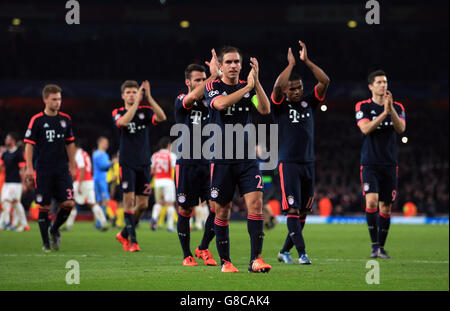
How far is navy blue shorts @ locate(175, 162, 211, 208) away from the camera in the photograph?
9.77 metres

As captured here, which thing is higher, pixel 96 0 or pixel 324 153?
pixel 96 0

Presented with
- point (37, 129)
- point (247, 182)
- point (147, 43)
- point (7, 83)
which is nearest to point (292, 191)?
point (247, 182)

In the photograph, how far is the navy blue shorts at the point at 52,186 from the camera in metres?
12.0

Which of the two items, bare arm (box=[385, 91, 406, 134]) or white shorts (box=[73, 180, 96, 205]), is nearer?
bare arm (box=[385, 91, 406, 134])

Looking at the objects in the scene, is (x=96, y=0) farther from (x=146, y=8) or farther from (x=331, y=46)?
(x=331, y=46)

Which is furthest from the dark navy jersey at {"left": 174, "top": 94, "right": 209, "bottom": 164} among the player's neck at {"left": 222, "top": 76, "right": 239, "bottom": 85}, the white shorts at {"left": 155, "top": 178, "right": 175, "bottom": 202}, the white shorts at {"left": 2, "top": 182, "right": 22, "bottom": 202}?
the white shorts at {"left": 2, "top": 182, "right": 22, "bottom": 202}

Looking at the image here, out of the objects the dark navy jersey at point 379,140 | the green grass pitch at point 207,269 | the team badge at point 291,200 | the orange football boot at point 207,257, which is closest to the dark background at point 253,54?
the green grass pitch at point 207,269

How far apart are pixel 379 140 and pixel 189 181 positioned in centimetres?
334

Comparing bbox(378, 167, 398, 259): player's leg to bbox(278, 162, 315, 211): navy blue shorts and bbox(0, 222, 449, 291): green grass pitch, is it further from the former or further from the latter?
bbox(278, 162, 315, 211): navy blue shorts

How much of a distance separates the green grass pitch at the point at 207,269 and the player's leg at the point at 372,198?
1.12 ft

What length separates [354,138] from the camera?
119ft

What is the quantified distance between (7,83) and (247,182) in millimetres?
24479

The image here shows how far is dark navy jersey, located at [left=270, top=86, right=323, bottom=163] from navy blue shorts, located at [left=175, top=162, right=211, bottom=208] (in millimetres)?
1160
